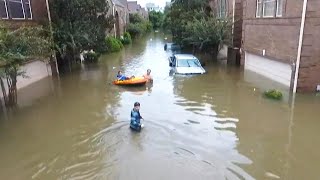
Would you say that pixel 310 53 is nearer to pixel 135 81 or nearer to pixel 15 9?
pixel 135 81

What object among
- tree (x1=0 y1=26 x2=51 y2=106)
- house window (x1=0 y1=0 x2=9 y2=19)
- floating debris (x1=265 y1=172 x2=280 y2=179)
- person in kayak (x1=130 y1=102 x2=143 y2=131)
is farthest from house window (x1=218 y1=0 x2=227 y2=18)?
floating debris (x1=265 y1=172 x2=280 y2=179)

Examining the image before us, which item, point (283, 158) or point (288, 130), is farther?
point (288, 130)

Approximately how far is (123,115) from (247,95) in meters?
6.50

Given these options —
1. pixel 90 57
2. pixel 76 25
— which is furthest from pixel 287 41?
pixel 90 57

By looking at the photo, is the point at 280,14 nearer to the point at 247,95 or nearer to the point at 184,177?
the point at 247,95

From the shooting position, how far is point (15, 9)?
17984mm

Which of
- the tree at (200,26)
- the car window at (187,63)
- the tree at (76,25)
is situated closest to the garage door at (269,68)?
the tree at (200,26)

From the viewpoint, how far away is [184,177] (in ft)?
25.4

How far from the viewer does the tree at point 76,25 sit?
20797mm

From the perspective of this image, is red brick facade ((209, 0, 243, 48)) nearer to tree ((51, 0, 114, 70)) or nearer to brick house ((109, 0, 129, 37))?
tree ((51, 0, 114, 70))

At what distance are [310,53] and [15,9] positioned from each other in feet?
53.4

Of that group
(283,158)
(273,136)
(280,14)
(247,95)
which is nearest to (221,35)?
(280,14)

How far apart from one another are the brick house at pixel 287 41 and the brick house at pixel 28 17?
13.8 meters

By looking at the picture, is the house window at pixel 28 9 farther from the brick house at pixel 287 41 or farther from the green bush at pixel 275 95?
the green bush at pixel 275 95
